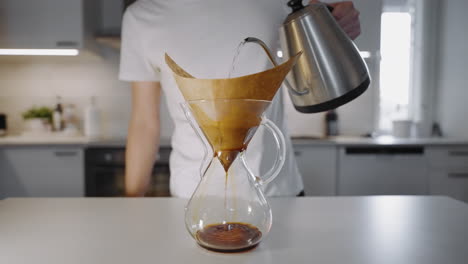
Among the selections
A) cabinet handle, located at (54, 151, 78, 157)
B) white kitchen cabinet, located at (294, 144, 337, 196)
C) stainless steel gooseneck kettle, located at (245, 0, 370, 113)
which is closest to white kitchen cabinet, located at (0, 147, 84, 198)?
cabinet handle, located at (54, 151, 78, 157)

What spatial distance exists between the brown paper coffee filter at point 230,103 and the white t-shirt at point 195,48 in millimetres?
402

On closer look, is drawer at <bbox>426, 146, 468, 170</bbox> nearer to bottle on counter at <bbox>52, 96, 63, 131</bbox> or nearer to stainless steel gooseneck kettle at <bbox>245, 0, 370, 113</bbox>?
stainless steel gooseneck kettle at <bbox>245, 0, 370, 113</bbox>

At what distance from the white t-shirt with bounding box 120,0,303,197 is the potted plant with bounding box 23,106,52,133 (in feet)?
6.04

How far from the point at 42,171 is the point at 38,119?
48 cm

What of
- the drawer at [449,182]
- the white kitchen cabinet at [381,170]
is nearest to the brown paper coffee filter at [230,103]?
the white kitchen cabinet at [381,170]

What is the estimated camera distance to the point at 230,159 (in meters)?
0.48

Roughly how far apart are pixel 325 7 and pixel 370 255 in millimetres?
424

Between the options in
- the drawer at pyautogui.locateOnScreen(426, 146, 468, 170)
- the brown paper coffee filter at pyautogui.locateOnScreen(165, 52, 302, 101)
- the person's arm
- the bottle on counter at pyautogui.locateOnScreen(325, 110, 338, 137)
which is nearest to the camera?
the brown paper coffee filter at pyautogui.locateOnScreen(165, 52, 302, 101)

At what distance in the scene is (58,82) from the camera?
266 centimetres

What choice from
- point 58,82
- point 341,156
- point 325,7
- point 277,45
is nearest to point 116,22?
point 58,82

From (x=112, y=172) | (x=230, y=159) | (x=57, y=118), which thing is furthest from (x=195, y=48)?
(x=57, y=118)

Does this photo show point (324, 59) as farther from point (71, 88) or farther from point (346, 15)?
point (71, 88)

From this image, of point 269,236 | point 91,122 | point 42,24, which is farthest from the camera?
point 91,122

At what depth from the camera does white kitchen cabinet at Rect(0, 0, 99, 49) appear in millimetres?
2248
